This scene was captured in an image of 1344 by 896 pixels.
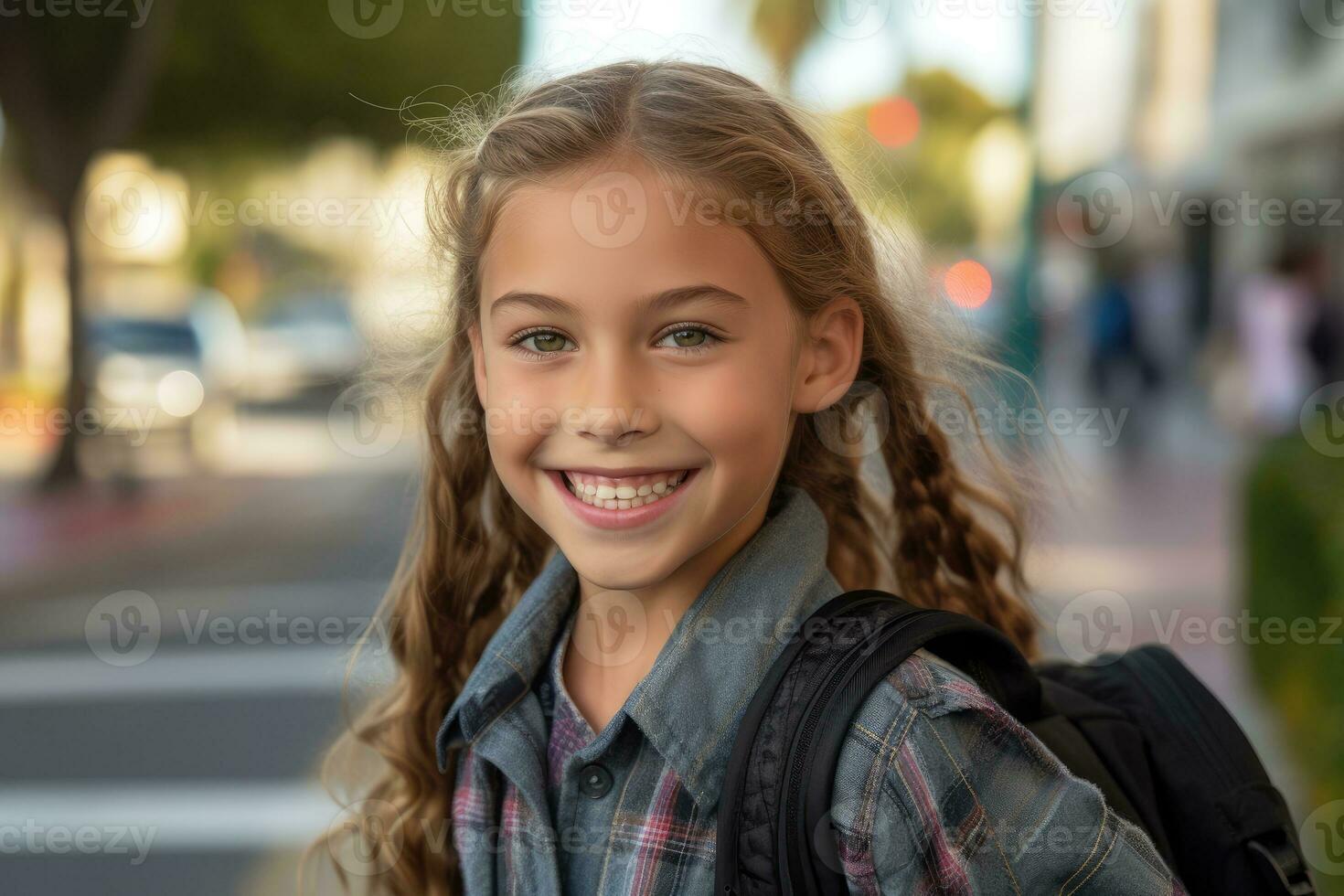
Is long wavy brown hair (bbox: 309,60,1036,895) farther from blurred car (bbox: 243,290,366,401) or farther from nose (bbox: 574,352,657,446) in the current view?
blurred car (bbox: 243,290,366,401)

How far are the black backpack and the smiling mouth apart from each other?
0.79 ft

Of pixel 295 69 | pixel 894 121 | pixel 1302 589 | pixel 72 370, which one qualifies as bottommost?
pixel 1302 589

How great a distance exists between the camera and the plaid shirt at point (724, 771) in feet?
4.61

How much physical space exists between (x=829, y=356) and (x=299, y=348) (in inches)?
994

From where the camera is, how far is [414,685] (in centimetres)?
210

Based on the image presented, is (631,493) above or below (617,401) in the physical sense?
below

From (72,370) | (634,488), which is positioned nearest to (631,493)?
(634,488)

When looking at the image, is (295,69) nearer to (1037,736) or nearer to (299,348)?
(299,348)

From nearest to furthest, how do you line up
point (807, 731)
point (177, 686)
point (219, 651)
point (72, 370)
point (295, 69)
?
point (807, 731) < point (177, 686) < point (219, 651) < point (72, 370) < point (295, 69)

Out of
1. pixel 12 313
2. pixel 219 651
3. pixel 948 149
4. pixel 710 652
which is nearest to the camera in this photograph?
pixel 710 652

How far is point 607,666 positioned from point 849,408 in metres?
0.51

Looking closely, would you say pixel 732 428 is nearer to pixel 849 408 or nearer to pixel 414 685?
pixel 849 408

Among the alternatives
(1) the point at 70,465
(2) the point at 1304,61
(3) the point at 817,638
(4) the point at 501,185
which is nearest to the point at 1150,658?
(3) the point at 817,638

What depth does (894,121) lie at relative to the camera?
12781 mm
